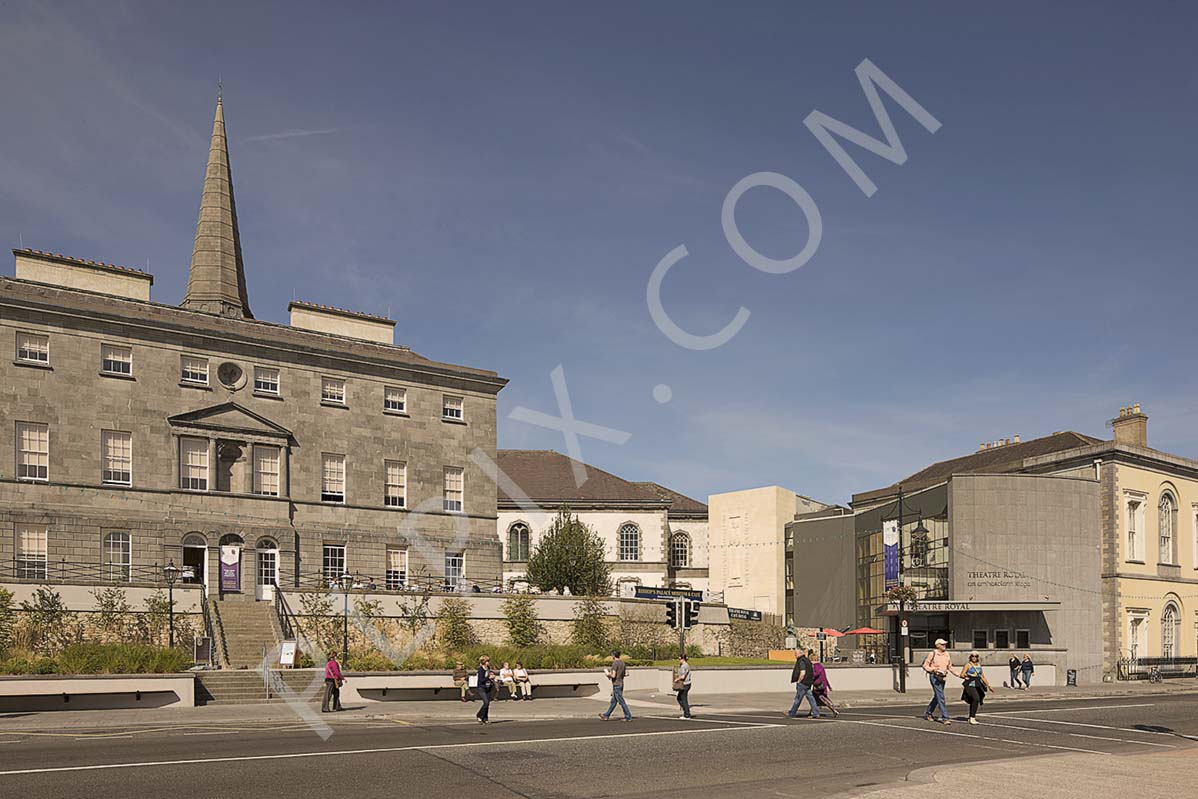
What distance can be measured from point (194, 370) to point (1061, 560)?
41.4 metres

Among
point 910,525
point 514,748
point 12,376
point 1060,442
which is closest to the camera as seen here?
point 514,748

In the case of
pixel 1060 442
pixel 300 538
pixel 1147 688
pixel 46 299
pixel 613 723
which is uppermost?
pixel 46 299

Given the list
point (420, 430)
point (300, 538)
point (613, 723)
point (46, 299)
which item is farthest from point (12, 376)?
point (613, 723)

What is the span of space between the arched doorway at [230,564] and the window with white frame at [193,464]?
2.35 meters

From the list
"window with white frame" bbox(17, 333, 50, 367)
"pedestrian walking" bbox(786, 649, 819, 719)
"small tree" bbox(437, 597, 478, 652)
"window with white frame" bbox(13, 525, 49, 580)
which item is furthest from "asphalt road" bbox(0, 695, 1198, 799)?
"window with white frame" bbox(17, 333, 50, 367)

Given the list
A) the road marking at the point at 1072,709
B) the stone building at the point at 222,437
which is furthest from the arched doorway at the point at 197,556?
the road marking at the point at 1072,709

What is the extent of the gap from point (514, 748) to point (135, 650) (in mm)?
17812

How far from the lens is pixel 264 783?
15.4m

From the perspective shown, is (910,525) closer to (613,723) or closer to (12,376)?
(613,723)

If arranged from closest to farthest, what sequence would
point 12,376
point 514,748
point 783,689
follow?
point 514,748
point 783,689
point 12,376

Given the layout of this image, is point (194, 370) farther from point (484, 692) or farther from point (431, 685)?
point (484, 692)

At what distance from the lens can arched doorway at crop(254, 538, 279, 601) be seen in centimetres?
4547

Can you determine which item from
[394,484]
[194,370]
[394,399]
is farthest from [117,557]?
[394,399]

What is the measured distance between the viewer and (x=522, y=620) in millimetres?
45469
